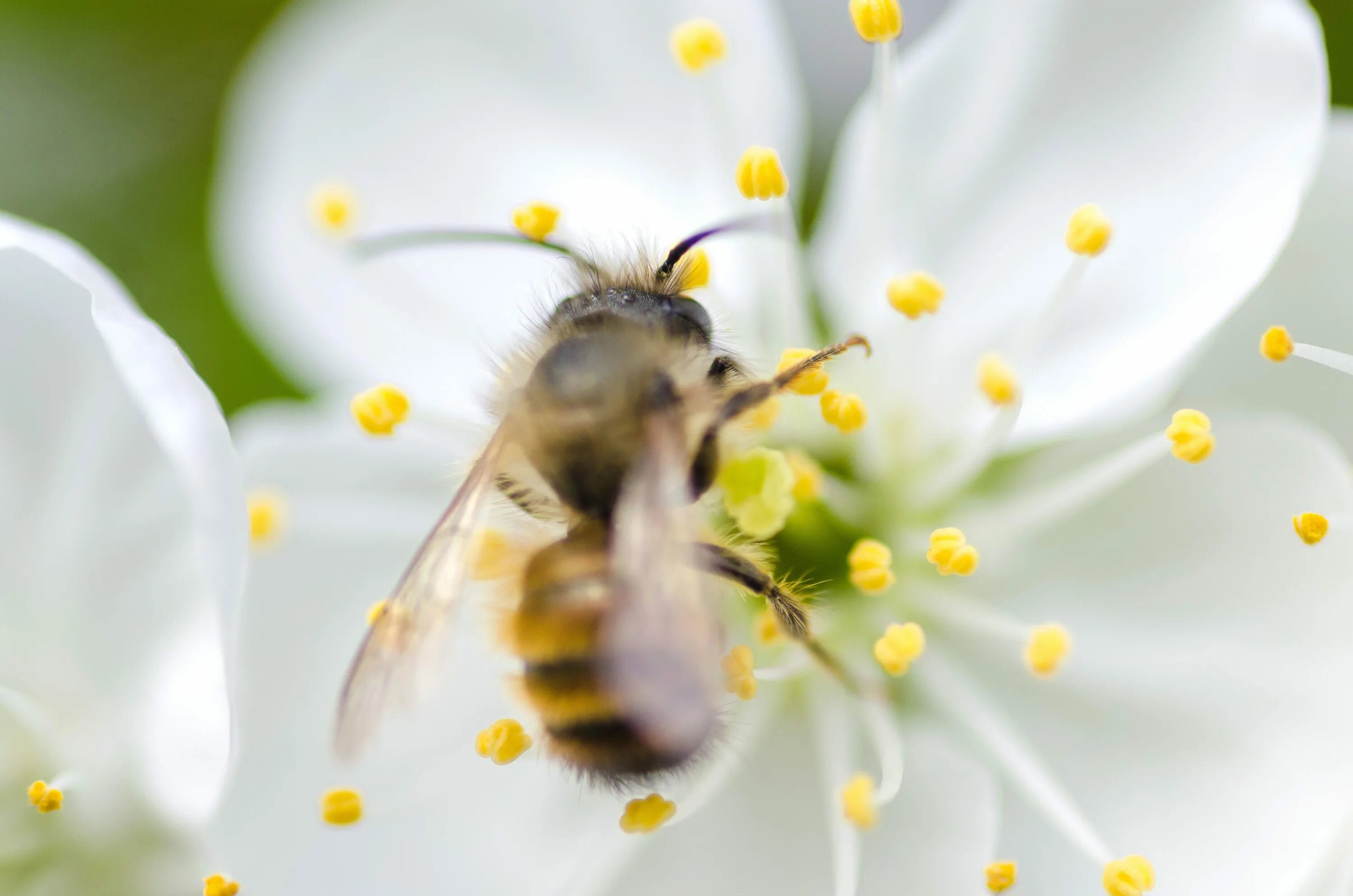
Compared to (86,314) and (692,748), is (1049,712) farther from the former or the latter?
(86,314)

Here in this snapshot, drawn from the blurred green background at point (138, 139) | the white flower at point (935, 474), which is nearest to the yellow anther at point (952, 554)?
the white flower at point (935, 474)

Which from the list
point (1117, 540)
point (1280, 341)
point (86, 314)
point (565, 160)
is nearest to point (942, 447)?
point (1117, 540)

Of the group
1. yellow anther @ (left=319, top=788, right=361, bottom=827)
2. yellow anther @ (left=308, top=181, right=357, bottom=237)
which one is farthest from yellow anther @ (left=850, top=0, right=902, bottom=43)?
yellow anther @ (left=319, top=788, right=361, bottom=827)

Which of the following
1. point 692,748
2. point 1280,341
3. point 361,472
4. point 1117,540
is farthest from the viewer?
point 361,472

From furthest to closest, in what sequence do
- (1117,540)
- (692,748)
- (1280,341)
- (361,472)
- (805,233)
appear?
(805,233)
(361,472)
(1117,540)
(1280,341)
(692,748)

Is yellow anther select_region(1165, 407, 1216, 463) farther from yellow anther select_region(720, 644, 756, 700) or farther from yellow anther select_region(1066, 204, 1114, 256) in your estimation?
yellow anther select_region(720, 644, 756, 700)

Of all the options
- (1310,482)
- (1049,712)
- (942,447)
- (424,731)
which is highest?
(1310,482)

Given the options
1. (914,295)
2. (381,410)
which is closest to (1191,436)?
(914,295)
